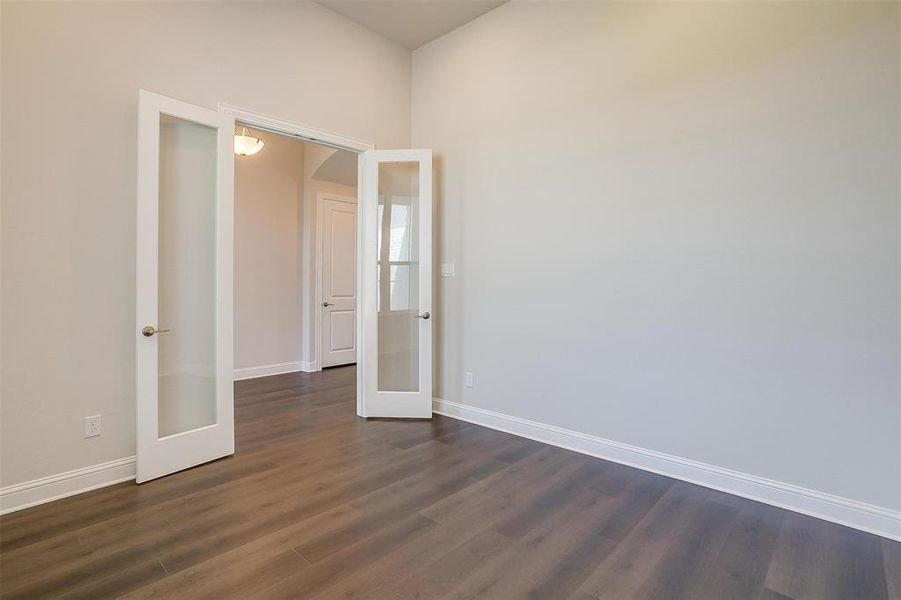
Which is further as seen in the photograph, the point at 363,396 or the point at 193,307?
the point at 363,396

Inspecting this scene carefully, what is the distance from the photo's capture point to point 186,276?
9.55 ft

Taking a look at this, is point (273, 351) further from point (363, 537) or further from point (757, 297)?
point (757, 297)

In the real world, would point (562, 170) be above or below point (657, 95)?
below

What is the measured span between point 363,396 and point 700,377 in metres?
2.69

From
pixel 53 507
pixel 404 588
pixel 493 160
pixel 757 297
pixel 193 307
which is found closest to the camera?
pixel 404 588

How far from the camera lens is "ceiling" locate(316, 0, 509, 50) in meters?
3.62

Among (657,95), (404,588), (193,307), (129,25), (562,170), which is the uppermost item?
(129,25)

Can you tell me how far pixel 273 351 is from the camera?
5785 mm

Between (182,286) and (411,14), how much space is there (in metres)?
2.94

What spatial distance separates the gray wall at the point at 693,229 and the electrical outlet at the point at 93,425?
104 inches

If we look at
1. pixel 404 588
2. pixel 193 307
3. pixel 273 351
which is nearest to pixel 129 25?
pixel 193 307

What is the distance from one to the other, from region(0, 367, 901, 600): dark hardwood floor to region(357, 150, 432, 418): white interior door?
0.94 m

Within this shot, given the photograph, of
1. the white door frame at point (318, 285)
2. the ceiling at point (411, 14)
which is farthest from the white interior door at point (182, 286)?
the white door frame at point (318, 285)

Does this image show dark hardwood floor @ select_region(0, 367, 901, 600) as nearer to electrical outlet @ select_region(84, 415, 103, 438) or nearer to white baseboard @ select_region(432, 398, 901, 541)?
white baseboard @ select_region(432, 398, 901, 541)
